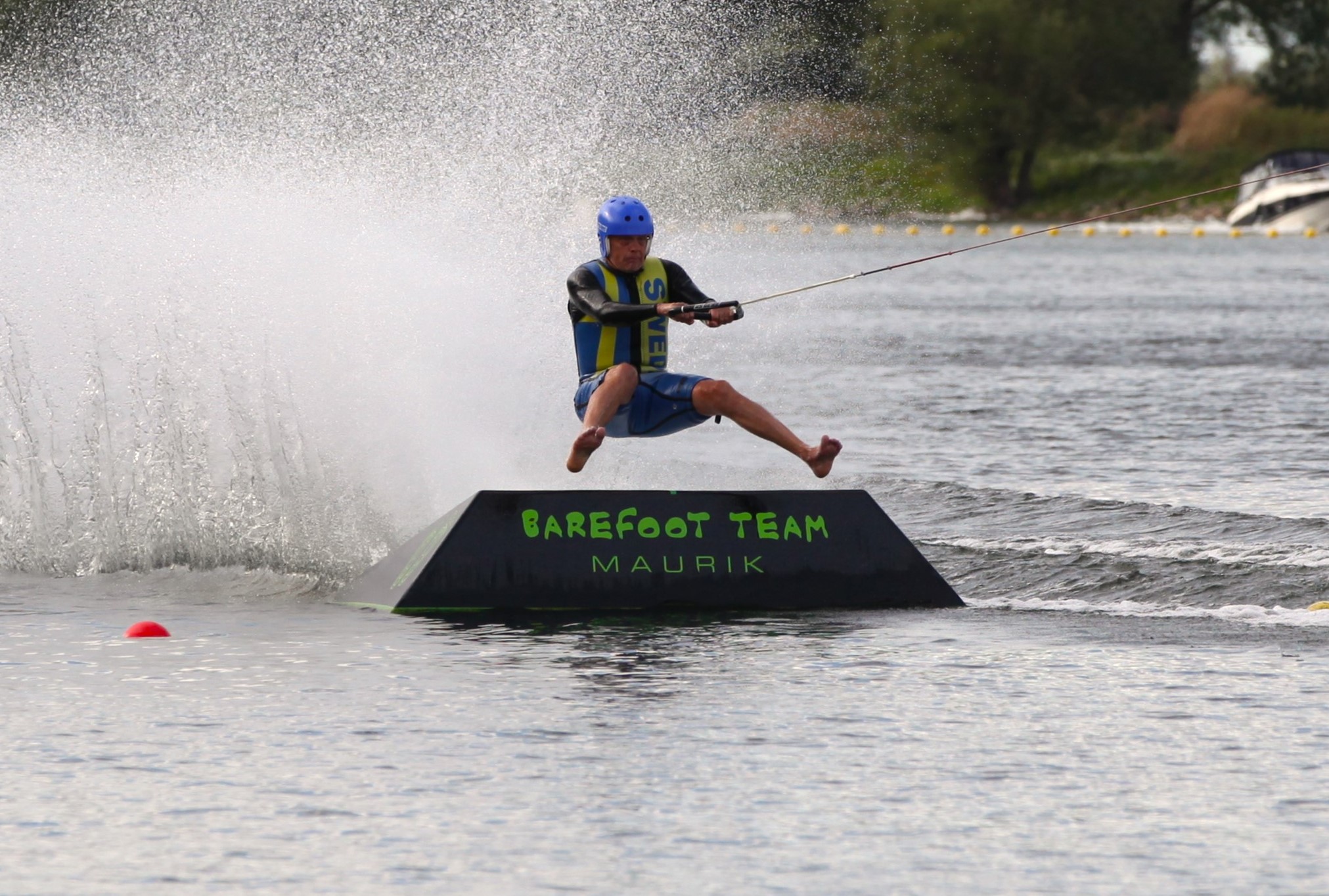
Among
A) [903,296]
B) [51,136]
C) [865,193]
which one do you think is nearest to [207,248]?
[51,136]

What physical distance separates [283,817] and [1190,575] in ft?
17.9

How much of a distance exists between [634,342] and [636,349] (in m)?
0.03

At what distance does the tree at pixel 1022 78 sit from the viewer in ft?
223

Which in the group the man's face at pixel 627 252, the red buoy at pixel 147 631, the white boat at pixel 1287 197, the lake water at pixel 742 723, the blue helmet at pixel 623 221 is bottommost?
the lake water at pixel 742 723

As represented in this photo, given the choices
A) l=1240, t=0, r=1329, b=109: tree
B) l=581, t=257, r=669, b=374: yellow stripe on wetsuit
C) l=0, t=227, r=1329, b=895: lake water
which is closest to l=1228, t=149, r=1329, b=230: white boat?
l=1240, t=0, r=1329, b=109: tree

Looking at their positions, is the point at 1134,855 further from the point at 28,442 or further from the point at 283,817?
the point at 28,442

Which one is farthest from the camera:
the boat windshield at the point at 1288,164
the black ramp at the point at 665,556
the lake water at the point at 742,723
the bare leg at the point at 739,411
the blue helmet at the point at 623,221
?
the boat windshield at the point at 1288,164

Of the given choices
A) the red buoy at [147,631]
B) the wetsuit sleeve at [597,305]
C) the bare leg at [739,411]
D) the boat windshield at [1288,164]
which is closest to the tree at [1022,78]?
the boat windshield at [1288,164]

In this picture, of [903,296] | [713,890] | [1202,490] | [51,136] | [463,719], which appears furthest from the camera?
[903,296]

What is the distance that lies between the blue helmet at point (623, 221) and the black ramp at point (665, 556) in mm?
1131

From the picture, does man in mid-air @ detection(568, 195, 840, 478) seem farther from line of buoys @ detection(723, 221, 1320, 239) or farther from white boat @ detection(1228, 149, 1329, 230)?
line of buoys @ detection(723, 221, 1320, 239)

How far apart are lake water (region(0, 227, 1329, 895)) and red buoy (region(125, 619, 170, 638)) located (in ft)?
0.20

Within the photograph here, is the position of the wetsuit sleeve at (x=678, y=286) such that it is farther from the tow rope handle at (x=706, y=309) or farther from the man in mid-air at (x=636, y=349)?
the tow rope handle at (x=706, y=309)

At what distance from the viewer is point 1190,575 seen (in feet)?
33.1
